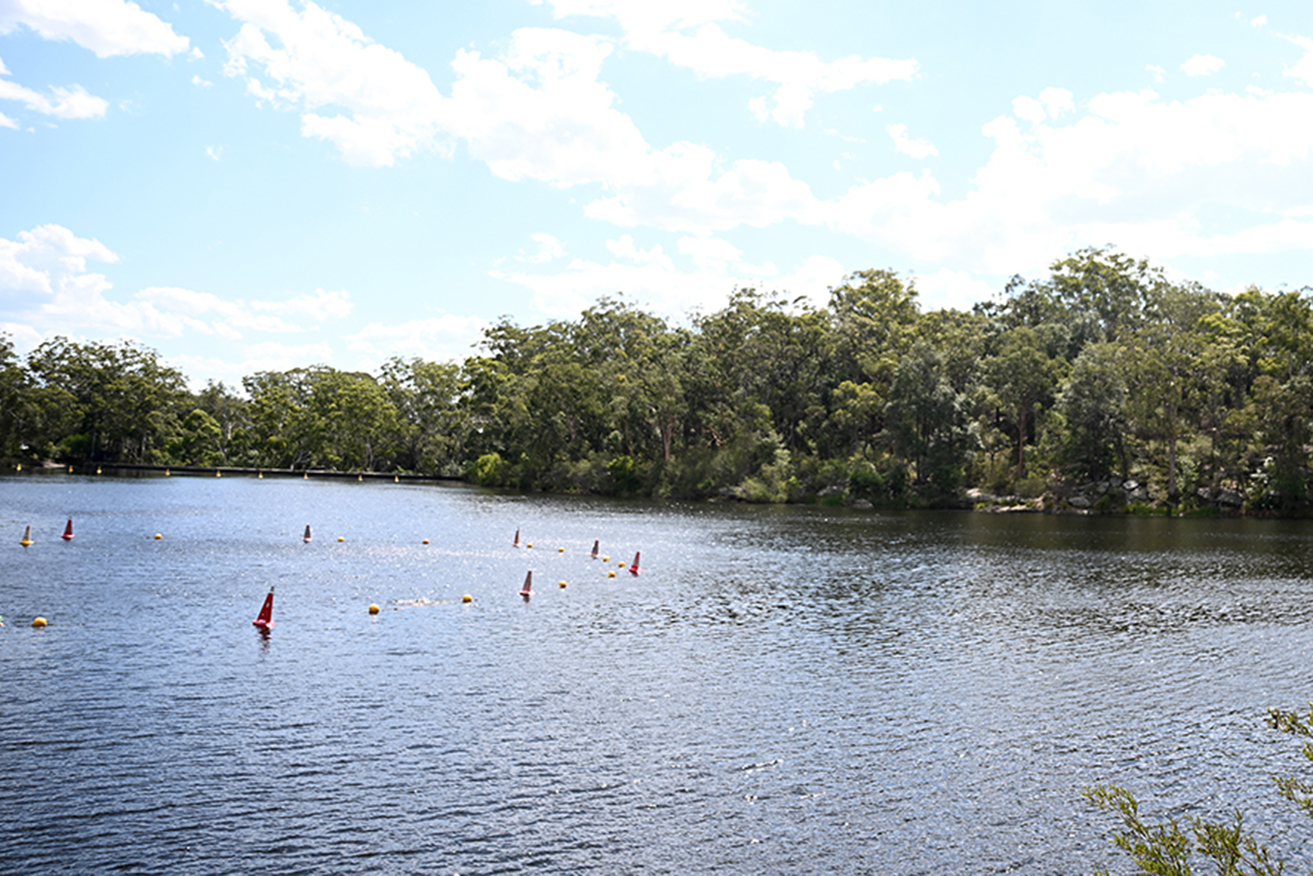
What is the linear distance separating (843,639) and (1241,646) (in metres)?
11.8

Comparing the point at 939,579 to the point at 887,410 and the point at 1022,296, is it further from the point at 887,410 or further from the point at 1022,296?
the point at 1022,296

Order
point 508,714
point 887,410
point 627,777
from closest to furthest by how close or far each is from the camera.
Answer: point 627,777 < point 508,714 < point 887,410

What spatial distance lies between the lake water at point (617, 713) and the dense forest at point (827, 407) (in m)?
43.2

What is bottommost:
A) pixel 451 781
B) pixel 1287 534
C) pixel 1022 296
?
pixel 451 781

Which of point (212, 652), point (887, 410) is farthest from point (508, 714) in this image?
point (887, 410)

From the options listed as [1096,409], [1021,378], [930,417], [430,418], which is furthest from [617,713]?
[430,418]

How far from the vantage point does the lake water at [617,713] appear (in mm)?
13852

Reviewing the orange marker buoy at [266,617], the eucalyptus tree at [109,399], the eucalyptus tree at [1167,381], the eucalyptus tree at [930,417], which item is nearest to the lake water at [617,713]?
the orange marker buoy at [266,617]

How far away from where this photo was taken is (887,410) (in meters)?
91.0

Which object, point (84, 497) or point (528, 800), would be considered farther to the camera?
point (84, 497)

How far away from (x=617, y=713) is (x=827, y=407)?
287 feet

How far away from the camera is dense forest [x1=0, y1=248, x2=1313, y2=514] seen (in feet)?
271

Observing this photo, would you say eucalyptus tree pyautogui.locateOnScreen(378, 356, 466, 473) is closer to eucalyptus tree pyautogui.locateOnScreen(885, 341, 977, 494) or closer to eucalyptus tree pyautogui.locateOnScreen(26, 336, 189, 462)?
eucalyptus tree pyautogui.locateOnScreen(26, 336, 189, 462)

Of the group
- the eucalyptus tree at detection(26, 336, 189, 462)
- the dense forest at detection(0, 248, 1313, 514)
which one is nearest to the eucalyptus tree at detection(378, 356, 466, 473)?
the dense forest at detection(0, 248, 1313, 514)
